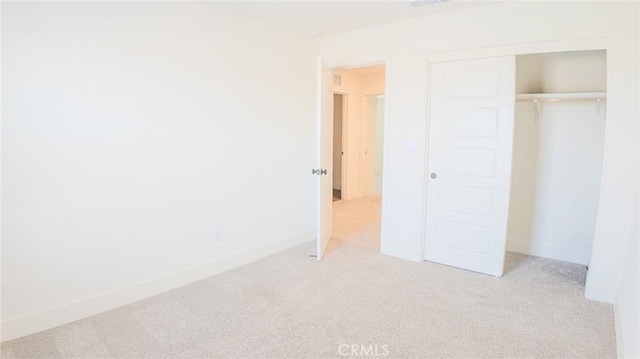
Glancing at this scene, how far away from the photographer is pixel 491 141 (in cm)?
339

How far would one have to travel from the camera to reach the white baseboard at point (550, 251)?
382cm

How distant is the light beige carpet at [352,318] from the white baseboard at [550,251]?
197mm

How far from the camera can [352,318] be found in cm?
268

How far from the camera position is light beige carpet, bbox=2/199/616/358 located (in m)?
2.31

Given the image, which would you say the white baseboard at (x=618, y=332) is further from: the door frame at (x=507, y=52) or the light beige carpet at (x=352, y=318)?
the door frame at (x=507, y=52)

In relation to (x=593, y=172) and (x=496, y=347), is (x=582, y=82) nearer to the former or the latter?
(x=593, y=172)

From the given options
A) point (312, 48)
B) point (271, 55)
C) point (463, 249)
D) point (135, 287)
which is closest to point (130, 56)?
point (271, 55)

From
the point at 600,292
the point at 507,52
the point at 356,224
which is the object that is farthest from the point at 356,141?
the point at 600,292

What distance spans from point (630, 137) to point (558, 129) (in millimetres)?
1095

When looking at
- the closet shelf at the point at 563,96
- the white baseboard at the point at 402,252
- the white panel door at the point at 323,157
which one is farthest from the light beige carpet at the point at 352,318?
the closet shelf at the point at 563,96

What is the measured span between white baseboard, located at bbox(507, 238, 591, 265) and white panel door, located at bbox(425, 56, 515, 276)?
0.91 meters

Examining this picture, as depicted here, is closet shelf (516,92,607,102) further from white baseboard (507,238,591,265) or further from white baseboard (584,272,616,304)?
white baseboard (584,272,616,304)

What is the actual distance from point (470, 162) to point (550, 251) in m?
1.52

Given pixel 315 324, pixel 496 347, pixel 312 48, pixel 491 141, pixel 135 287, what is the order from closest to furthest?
pixel 496 347 < pixel 315 324 < pixel 135 287 < pixel 491 141 < pixel 312 48
